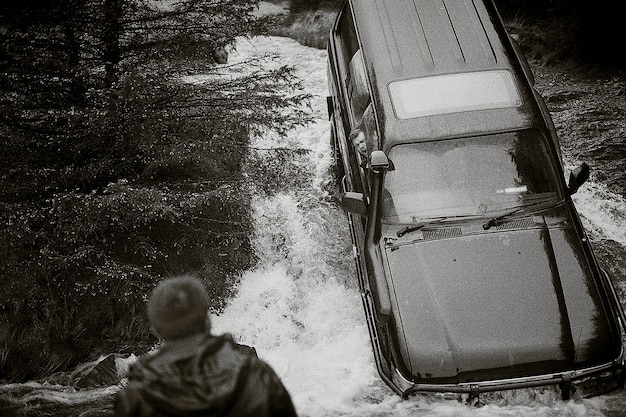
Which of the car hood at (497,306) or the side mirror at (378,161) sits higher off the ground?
the side mirror at (378,161)

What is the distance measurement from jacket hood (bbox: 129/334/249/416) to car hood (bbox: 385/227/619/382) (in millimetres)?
2277

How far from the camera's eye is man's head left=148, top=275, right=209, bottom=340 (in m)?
2.25

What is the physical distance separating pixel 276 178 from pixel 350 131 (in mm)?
1229

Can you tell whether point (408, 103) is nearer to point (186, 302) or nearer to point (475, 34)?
point (475, 34)

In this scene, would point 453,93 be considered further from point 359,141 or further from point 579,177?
point 579,177

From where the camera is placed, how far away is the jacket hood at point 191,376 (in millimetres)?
2188

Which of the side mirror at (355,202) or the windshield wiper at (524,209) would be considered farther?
the side mirror at (355,202)

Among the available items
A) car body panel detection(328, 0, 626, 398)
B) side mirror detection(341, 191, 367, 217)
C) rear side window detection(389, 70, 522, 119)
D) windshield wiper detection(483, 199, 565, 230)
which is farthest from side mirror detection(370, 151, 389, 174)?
windshield wiper detection(483, 199, 565, 230)

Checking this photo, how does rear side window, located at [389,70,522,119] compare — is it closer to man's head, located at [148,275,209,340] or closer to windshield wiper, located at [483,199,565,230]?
windshield wiper, located at [483,199,565,230]

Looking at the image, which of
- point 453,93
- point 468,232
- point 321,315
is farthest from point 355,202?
point 321,315

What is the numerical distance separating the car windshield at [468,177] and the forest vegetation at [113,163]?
5.74 ft

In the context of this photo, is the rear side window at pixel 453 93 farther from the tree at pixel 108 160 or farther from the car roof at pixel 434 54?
the tree at pixel 108 160

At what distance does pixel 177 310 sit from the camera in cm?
224

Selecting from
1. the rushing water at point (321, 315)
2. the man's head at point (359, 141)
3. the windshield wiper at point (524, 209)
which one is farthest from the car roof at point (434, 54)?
the rushing water at point (321, 315)
